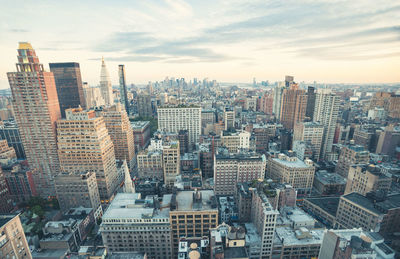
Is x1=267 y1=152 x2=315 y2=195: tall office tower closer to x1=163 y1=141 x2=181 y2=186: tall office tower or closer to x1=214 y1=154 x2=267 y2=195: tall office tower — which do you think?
x1=214 y1=154 x2=267 y2=195: tall office tower

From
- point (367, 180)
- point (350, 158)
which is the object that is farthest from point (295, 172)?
point (350, 158)

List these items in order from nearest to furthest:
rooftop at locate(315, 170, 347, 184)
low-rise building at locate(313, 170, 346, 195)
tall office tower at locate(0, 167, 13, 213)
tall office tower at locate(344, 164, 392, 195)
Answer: tall office tower at locate(344, 164, 392, 195) → tall office tower at locate(0, 167, 13, 213) → low-rise building at locate(313, 170, 346, 195) → rooftop at locate(315, 170, 347, 184)

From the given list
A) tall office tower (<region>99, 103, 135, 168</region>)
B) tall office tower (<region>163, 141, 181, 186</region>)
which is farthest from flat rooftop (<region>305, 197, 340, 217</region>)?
tall office tower (<region>99, 103, 135, 168</region>)

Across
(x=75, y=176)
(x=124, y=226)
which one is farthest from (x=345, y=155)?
(x=75, y=176)

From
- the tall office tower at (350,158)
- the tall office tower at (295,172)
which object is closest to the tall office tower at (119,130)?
the tall office tower at (295,172)

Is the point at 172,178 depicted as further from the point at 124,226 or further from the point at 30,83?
the point at 30,83

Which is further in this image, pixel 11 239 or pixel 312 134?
pixel 312 134

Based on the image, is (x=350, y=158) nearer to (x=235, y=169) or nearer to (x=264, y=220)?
(x=235, y=169)
